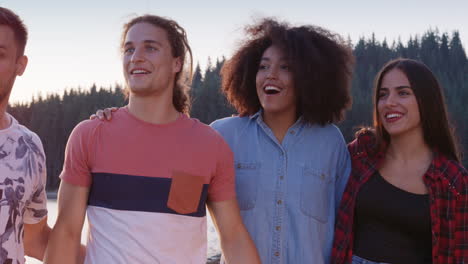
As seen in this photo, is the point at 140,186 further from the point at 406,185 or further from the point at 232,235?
the point at 406,185

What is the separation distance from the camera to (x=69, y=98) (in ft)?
269

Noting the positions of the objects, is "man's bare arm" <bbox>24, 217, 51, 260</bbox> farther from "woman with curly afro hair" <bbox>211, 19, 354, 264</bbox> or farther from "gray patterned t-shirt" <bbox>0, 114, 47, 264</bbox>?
"woman with curly afro hair" <bbox>211, 19, 354, 264</bbox>

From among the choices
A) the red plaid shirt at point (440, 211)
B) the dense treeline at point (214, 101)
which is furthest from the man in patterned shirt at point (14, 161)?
the dense treeline at point (214, 101)

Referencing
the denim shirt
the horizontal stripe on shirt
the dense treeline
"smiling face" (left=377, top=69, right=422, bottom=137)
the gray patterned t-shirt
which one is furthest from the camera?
the dense treeline

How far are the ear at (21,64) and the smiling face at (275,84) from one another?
65.4 inches

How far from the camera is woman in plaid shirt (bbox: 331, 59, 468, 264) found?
3480 millimetres

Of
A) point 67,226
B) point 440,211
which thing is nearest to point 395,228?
point 440,211

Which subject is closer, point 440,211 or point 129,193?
point 129,193

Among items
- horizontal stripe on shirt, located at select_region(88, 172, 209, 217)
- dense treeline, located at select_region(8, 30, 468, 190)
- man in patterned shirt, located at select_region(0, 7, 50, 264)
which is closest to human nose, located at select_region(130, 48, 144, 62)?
man in patterned shirt, located at select_region(0, 7, 50, 264)

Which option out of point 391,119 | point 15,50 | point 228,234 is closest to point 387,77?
point 391,119

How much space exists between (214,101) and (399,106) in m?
64.3

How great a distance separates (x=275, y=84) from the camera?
3832mm

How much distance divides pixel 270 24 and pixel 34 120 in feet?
260

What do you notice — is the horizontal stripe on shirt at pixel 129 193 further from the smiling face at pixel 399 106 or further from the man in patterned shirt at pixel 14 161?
the smiling face at pixel 399 106
